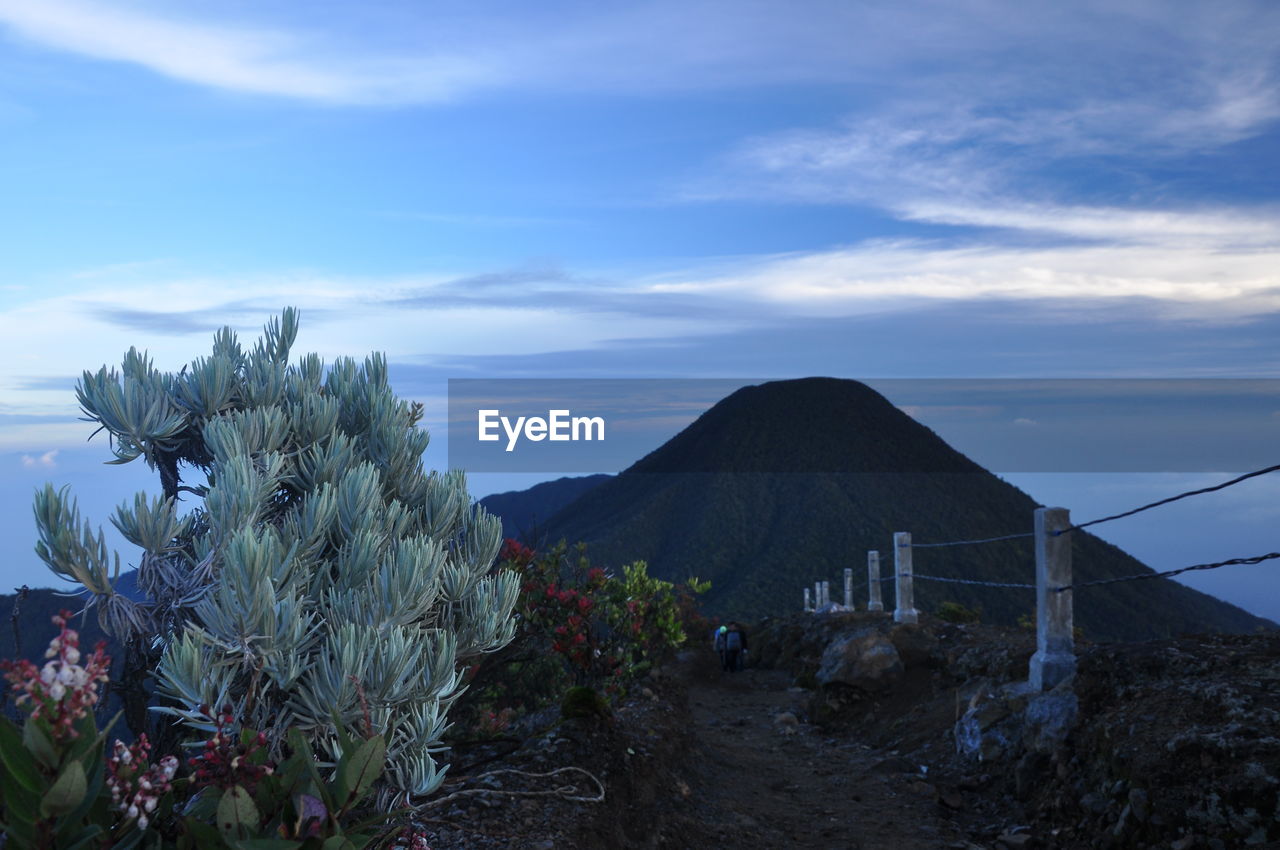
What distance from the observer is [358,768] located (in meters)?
2.65

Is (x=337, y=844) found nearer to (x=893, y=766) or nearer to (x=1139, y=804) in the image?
(x=1139, y=804)

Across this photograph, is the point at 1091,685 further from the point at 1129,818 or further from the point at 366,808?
the point at 366,808

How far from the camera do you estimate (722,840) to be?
690cm

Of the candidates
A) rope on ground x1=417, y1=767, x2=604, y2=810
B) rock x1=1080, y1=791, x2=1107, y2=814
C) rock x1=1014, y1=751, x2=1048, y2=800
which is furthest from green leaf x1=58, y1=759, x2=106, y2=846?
rock x1=1014, y1=751, x2=1048, y2=800

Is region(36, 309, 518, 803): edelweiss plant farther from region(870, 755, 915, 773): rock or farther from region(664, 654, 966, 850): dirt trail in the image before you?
region(870, 755, 915, 773): rock

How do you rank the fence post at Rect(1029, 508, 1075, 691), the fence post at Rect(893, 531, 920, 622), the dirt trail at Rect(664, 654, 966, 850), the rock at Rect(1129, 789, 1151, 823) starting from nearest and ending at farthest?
the rock at Rect(1129, 789, 1151, 823), the dirt trail at Rect(664, 654, 966, 850), the fence post at Rect(1029, 508, 1075, 691), the fence post at Rect(893, 531, 920, 622)

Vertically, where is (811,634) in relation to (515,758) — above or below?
below

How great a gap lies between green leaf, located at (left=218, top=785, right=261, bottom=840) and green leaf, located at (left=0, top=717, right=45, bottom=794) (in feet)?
1.41

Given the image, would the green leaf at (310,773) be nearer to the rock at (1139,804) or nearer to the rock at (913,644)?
the rock at (1139,804)

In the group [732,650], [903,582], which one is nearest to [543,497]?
[732,650]

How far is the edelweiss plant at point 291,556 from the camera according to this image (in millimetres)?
3701

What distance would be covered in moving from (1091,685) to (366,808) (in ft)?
18.2

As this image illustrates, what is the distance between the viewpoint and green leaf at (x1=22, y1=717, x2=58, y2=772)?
2.29m

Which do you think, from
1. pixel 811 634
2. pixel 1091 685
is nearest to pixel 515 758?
pixel 1091 685
